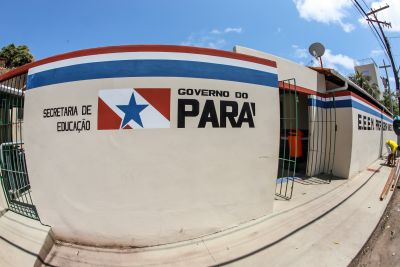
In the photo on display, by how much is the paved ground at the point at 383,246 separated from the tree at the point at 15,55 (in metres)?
34.0

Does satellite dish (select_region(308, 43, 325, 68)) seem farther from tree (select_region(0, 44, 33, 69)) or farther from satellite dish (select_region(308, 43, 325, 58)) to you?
tree (select_region(0, 44, 33, 69))

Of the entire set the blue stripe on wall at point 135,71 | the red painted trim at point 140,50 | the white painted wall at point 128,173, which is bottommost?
the white painted wall at point 128,173

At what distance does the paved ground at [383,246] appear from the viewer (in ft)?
11.7

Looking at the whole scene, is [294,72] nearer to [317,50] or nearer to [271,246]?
[317,50]

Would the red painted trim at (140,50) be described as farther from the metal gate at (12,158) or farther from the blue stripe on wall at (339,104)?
the blue stripe on wall at (339,104)

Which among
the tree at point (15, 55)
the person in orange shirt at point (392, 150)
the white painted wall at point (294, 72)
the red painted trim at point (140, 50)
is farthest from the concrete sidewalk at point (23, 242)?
the tree at point (15, 55)

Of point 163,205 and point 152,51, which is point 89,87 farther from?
point 163,205

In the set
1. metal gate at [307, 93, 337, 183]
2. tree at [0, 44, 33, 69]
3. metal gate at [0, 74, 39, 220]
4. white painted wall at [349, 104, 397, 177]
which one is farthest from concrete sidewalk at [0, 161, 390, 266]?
tree at [0, 44, 33, 69]

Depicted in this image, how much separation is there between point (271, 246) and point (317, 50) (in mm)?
7754

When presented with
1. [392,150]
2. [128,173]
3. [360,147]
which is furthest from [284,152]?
[392,150]

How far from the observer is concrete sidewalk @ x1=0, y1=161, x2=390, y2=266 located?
348 centimetres

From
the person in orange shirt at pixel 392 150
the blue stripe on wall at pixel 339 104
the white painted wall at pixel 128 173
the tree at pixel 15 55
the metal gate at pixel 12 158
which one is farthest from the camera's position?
the tree at pixel 15 55

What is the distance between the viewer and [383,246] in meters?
4.04

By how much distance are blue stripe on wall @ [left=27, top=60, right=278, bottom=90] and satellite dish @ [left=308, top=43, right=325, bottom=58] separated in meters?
6.33
